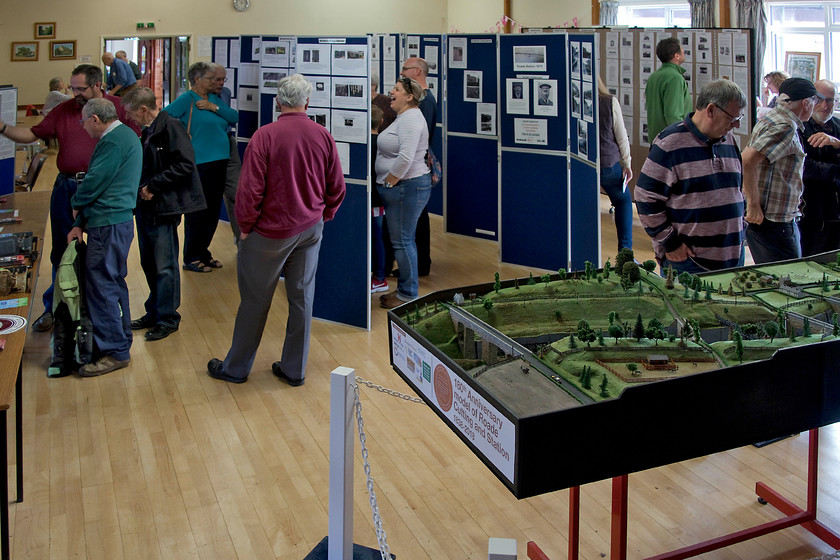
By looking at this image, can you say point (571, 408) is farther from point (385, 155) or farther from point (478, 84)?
point (478, 84)

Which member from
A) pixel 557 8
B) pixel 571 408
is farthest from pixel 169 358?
pixel 557 8

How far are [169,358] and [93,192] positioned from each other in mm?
1228

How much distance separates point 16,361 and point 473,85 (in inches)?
224

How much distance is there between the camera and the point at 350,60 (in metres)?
5.81

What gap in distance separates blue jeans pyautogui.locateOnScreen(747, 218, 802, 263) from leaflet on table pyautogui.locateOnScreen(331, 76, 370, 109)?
2.61 m

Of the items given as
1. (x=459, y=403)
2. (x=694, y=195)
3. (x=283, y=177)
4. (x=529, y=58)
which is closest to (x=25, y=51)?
(x=529, y=58)

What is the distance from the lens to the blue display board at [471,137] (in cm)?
797

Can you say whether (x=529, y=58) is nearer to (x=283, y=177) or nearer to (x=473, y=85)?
(x=473, y=85)

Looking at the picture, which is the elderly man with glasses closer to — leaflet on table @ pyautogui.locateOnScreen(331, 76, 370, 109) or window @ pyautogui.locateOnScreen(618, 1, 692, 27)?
leaflet on table @ pyautogui.locateOnScreen(331, 76, 370, 109)

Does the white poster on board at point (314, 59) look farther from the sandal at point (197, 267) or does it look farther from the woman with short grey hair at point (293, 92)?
the sandal at point (197, 267)

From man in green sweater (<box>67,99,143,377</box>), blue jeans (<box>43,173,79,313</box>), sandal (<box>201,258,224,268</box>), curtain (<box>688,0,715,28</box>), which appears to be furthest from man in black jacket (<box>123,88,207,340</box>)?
curtain (<box>688,0,715,28</box>)

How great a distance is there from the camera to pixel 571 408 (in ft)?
7.36

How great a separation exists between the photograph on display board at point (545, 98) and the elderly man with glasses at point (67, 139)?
3.22 meters

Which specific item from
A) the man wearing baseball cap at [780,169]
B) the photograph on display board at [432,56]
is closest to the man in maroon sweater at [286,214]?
the man wearing baseball cap at [780,169]
